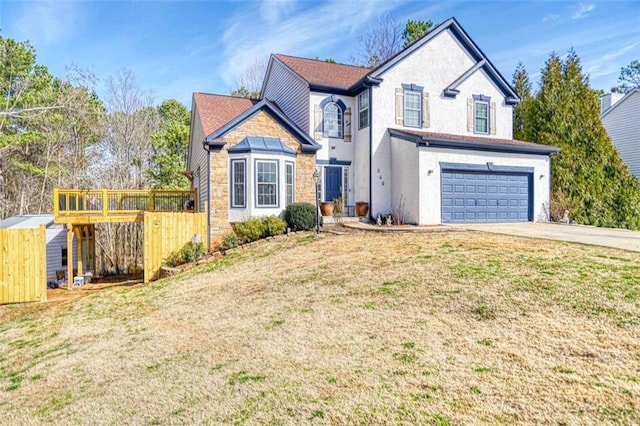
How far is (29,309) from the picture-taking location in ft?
36.8

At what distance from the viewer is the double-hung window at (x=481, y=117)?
1823 centimetres

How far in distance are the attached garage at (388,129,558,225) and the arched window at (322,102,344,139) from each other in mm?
2576

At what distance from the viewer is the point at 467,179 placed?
15.8 meters

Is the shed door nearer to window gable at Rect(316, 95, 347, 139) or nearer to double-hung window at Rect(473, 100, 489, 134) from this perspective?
double-hung window at Rect(473, 100, 489, 134)

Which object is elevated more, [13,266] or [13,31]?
[13,31]

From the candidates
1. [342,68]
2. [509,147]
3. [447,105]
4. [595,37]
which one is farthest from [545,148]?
[342,68]

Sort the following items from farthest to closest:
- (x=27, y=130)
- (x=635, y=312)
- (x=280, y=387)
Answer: (x=27, y=130) < (x=635, y=312) < (x=280, y=387)

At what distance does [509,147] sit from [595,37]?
28.4 ft

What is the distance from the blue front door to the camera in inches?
672

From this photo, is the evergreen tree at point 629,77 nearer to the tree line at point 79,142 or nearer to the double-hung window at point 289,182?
the double-hung window at point 289,182

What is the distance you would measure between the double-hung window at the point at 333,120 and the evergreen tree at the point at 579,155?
1017 centimetres

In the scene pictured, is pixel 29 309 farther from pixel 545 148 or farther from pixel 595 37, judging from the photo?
pixel 595 37

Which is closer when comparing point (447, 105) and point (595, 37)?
point (447, 105)

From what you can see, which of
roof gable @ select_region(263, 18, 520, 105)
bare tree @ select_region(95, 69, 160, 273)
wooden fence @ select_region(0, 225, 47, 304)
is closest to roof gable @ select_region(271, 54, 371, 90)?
roof gable @ select_region(263, 18, 520, 105)
